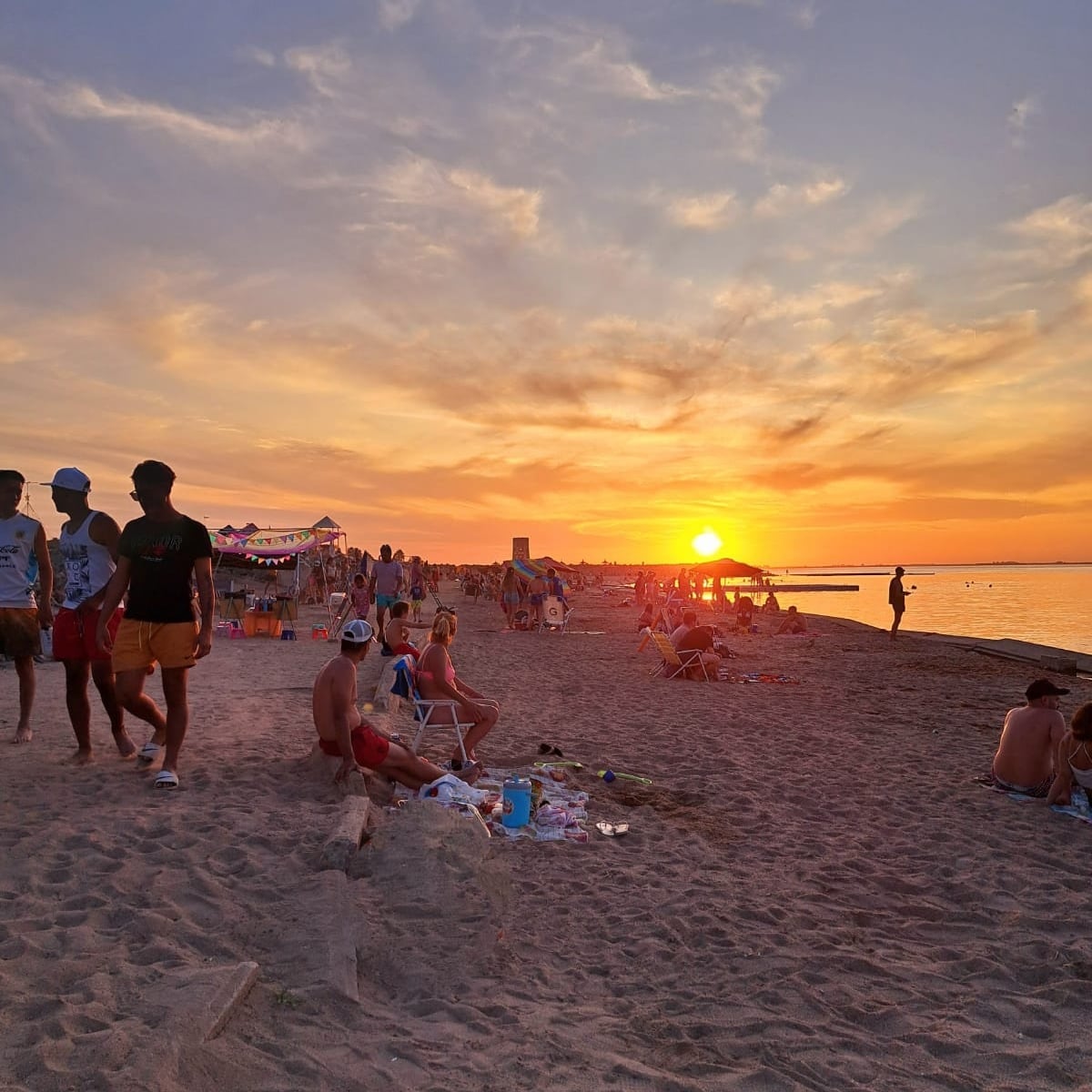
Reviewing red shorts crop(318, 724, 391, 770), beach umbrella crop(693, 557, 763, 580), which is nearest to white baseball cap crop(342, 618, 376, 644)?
red shorts crop(318, 724, 391, 770)

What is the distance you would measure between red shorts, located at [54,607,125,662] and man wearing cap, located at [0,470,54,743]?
0.26 m

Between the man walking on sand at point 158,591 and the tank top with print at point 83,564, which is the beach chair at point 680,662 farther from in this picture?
the tank top with print at point 83,564

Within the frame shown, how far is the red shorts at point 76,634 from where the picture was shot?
17.3 feet

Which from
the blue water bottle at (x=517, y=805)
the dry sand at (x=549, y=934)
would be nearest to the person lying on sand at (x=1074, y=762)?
the dry sand at (x=549, y=934)

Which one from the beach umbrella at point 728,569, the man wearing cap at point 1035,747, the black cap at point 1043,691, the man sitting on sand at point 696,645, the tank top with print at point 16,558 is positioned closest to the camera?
the tank top with print at point 16,558

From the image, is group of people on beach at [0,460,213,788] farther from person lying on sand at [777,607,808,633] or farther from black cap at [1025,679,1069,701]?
person lying on sand at [777,607,808,633]

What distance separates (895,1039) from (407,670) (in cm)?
442

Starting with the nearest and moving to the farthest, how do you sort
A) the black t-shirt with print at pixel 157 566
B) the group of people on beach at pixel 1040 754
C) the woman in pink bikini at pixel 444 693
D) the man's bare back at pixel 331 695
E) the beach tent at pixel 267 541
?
the black t-shirt with print at pixel 157 566 → the man's bare back at pixel 331 695 → the group of people on beach at pixel 1040 754 → the woman in pink bikini at pixel 444 693 → the beach tent at pixel 267 541

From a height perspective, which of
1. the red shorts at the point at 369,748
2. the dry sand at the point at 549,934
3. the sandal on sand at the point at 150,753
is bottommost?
the dry sand at the point at 549,934

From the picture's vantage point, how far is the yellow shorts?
497 centimetres

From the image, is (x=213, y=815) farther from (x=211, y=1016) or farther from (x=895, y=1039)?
(x=895, y=1039)

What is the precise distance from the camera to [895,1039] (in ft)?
9.55

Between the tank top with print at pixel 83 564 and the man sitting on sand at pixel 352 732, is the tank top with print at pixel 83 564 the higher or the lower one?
the higher one

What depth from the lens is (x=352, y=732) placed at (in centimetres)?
534
